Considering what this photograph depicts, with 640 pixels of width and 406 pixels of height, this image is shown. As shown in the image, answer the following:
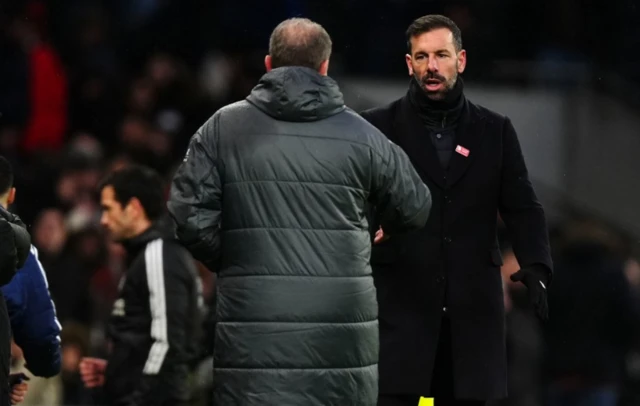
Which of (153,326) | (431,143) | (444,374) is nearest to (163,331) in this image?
(153,326)

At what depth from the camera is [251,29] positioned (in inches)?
647

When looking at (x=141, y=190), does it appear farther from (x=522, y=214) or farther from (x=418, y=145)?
(x=522, y=214)

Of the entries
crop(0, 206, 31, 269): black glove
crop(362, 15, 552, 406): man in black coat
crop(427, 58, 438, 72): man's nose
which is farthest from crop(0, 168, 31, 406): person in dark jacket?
crop(427, 58, 438, 72): man's nose

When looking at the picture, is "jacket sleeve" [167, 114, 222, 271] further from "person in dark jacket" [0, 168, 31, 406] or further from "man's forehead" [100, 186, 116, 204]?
"man's forehead" [100, 186, 116, 204]

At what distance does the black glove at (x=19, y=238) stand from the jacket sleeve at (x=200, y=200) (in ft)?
1.76

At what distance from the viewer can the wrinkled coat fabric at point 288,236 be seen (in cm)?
689

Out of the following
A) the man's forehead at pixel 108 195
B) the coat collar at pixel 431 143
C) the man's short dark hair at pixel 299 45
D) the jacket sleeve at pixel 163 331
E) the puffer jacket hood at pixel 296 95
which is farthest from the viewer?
the man's forehead at pixel 108 195

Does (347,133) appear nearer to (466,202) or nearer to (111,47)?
(466,202)

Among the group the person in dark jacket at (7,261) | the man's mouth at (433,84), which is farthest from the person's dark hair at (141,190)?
the person in dark jacket at (7,261)

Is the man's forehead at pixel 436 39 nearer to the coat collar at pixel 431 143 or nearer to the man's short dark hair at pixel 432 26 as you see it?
the man's short dark hair at pixel 432 26

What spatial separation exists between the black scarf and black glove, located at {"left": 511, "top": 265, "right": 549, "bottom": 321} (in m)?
0.69

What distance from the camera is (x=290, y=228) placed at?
6.95m

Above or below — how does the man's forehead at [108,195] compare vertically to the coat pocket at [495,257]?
below

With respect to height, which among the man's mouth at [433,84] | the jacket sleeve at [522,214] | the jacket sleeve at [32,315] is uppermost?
the man's mouth at [433,84]
